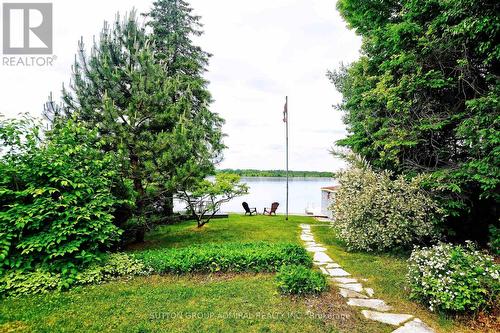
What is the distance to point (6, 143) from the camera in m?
4.72

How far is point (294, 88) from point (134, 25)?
35.9ft

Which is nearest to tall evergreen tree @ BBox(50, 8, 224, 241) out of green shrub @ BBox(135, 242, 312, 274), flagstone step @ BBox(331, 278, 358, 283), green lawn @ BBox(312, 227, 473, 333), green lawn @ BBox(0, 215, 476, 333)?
green shrub @ BBox(135, 242, 312, 274)

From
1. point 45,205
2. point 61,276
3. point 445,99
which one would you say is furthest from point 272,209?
point 45,205

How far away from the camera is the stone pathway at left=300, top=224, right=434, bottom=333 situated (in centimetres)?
322

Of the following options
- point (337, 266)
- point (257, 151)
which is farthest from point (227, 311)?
point (257, 151)

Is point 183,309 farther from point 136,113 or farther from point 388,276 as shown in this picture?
point 136,113

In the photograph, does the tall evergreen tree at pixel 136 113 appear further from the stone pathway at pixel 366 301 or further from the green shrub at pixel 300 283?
the stone pathway at pixel 366 301

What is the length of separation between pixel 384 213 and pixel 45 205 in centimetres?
752

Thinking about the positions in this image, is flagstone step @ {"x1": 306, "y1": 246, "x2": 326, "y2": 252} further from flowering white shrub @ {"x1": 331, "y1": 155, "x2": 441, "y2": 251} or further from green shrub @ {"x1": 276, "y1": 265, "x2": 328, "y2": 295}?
green shrub @ {"x1": 276, "y1": 265, "x2": 328, "y2": 295}

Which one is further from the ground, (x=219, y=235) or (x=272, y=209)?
(x=219, y=235)

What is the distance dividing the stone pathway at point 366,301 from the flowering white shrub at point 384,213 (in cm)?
→ 132

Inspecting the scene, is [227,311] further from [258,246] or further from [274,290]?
[258,246]

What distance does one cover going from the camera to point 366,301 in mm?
3928

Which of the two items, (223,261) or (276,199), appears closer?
(223,261)
